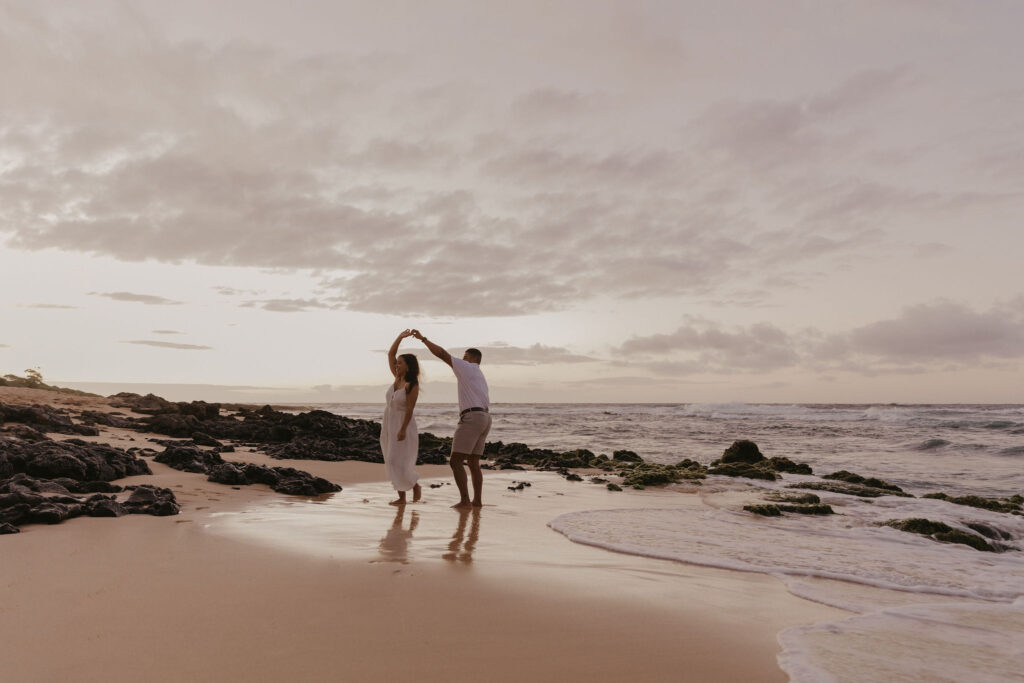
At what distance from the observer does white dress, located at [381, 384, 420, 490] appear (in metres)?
9.03

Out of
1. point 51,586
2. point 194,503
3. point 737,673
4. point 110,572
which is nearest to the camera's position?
point 737,673

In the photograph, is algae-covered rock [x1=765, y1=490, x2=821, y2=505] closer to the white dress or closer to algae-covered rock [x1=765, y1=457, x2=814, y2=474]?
algae-covered rock [x1=765, y1=457, x2=814, y2=474]

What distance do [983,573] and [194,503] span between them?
28.8 feet

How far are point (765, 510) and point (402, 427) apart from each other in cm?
567

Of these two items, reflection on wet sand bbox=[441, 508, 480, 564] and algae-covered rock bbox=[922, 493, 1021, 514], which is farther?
algae-covered rock bbox=[922, 493, 1021, 514]

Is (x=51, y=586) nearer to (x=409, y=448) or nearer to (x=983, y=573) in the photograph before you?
(x=409, y=448)

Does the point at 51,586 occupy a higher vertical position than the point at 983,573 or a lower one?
higher

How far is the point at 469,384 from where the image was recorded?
9.12 metres

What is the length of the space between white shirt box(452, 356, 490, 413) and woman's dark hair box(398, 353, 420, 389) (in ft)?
2.24

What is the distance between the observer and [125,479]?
28.3 feet

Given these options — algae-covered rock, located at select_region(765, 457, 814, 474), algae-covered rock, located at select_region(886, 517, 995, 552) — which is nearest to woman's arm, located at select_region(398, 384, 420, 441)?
algae-covered rock, located at select_region(886, 517, 995, 552)

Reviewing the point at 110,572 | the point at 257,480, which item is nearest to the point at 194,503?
the point at 257,480

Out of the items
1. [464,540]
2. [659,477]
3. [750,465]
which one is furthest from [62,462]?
[750,465]

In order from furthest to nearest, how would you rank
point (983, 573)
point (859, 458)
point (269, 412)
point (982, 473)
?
point (269, 412) < point (859, 458) < point (982, 473) < point (983, 573)
